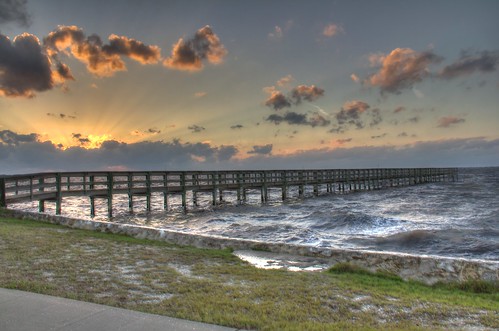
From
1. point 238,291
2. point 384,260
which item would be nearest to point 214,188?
point 384,260

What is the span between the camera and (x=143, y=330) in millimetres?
3805

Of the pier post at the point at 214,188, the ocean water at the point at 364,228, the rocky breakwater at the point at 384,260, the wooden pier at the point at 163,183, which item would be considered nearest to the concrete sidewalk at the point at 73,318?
the rocky breakwater at the point at 384,260

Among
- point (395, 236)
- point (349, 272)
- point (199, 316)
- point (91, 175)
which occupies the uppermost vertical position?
point (91, 175)

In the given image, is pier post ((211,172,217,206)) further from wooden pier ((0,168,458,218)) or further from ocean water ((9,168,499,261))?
ocean water ((9,168,499,261))

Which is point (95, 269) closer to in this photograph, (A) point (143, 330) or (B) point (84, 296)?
(B) point (84, 296)

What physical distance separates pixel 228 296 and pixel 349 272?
10.4ft

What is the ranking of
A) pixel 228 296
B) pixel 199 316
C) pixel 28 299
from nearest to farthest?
pixel 199 316
pixel 28 299
pixel 228 296

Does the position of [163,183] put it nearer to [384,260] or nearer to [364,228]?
[364,228]

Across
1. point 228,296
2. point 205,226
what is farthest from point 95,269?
point 205,226

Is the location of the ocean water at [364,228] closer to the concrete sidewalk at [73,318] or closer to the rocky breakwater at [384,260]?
the rocky breakwater at [384,260]

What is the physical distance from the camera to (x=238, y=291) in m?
5.46

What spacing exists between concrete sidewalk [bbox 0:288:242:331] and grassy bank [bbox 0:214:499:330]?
0.93ft

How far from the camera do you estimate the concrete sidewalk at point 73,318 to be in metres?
3.88

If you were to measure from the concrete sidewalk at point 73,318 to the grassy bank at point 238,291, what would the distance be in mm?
282
